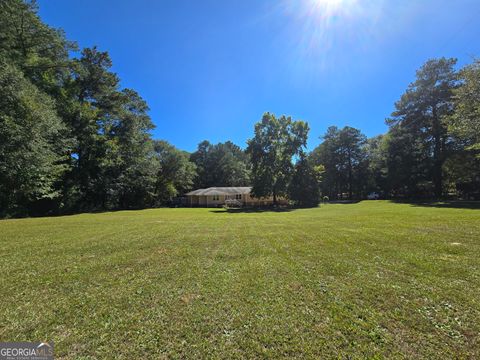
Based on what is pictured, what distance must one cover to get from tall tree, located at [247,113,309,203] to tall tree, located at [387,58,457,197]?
14375 mm

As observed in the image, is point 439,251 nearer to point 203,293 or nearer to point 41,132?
→ point 203,293

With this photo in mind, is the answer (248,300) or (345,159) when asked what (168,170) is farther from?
(248,300)

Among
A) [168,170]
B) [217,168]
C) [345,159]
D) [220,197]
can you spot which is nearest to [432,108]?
[345,159]

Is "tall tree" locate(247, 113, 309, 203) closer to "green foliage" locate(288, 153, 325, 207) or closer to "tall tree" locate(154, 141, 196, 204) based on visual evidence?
"green foliage" locate(288, 153, 325, 207)

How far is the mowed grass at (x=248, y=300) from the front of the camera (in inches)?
111

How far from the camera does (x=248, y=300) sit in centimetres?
398

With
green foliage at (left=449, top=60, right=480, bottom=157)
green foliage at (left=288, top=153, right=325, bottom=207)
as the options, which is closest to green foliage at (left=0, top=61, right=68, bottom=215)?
green foliage at (left=288, top=153, right=325, bottom=207)

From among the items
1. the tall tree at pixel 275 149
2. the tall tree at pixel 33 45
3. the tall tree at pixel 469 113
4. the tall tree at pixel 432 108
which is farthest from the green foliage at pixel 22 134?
the tall tree at pixel 432 108

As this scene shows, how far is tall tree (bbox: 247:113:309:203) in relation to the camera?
33.4m

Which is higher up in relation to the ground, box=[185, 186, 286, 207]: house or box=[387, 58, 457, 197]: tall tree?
box=[387, 58, 457, 197]: tall tree

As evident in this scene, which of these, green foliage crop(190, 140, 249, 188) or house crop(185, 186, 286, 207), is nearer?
house crop(185, 186, 286, 207)

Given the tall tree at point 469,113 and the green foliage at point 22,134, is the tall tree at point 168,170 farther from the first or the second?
the tall tree at point 469,113

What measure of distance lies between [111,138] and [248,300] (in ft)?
109

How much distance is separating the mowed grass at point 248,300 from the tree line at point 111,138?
15.3 m
